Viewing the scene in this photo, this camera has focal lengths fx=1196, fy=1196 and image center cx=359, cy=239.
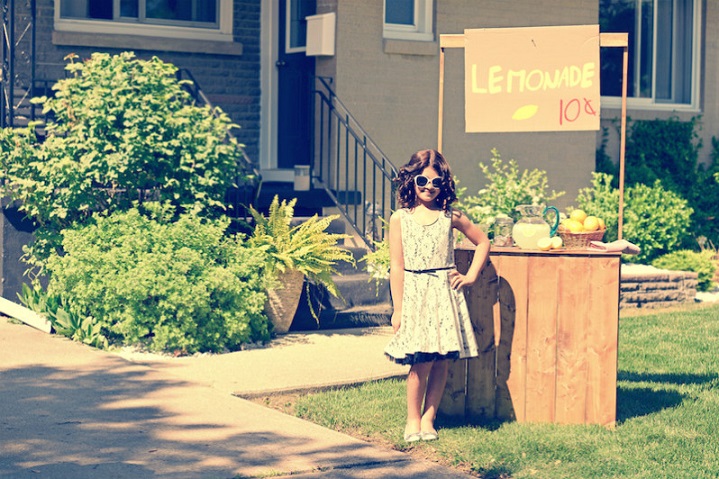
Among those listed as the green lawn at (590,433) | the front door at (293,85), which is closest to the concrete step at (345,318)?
the green lawn at (590,433)

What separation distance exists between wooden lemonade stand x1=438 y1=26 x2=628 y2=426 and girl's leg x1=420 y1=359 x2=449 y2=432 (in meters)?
0.30

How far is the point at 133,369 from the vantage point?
26.6 ft

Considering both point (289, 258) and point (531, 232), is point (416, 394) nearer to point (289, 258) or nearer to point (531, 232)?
point (531, 232)

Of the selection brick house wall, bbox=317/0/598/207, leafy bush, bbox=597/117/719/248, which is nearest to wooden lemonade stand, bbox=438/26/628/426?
brick house wall, bbox=317/0/598/207

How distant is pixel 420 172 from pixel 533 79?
1.28m

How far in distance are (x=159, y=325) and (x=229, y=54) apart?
171 inches

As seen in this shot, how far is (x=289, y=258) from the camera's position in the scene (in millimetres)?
9383

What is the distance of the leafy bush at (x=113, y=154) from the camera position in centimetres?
935

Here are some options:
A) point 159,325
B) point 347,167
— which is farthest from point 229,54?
point 159,325

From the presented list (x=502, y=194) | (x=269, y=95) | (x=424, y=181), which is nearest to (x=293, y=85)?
(x=269, y=95)

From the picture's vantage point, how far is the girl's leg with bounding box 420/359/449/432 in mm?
6527

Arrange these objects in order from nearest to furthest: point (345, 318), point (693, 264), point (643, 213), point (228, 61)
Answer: point (345, 318)
point (228, 61)
point (693, 264)
point (643, 213)

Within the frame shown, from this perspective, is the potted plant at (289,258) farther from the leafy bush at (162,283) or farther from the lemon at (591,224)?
the lemon at (591,224)

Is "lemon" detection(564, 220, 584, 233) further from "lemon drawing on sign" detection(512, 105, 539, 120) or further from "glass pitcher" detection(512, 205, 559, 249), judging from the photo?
"lemon drawing on sign" detection(512, 105, 539, 120)
